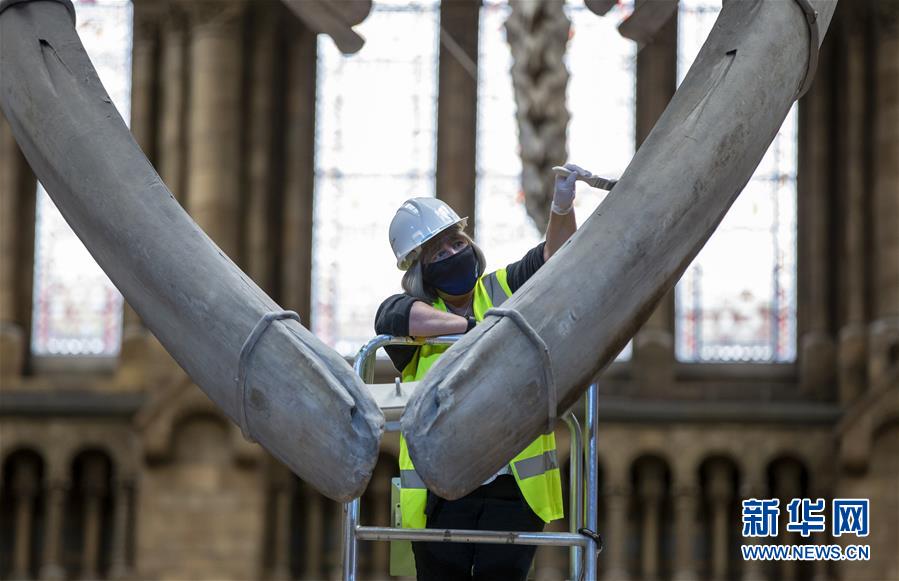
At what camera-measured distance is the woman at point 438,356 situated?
4309 millimetres

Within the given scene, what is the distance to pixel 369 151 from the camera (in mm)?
13391

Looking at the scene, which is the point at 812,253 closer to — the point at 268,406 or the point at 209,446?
the point at 209,446

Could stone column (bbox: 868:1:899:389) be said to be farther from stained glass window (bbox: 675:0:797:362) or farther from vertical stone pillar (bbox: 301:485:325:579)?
vertical stone pillar (bbox: 301:485:325:579)

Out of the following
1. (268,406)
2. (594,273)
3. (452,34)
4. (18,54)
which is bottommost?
(268,406)

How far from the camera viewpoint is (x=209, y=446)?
12.4 m

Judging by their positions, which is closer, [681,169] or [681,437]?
[681,169]

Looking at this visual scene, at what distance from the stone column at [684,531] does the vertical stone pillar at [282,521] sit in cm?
239

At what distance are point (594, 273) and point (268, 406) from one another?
0.52 meters

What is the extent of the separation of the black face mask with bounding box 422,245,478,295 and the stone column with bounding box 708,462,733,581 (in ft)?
26.4

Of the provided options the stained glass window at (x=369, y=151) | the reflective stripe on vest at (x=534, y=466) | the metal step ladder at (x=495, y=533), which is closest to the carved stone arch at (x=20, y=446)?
the stained glass window at (x=369, y=151)

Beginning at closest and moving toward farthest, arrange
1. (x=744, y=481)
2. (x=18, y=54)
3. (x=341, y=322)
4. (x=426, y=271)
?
1. (x=18, y=54)
2. (x=426, y=271)
3. (x=744, y=481)
4. (x=341, y=322)

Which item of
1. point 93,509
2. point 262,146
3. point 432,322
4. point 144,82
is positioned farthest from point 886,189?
point 432,322

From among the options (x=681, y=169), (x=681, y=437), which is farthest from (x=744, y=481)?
(x=681, y=169)

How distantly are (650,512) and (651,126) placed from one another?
2.48 m
